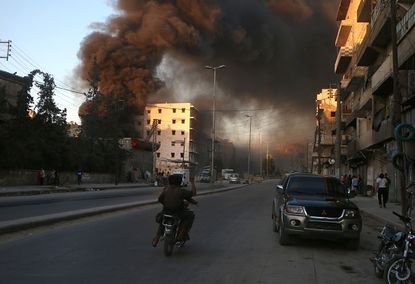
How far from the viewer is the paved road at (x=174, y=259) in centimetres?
787

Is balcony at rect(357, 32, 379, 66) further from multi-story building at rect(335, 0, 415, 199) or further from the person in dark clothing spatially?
the person in dark clothing

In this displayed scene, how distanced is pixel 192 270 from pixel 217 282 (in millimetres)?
972

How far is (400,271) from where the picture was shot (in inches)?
280

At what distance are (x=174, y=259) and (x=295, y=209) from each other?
295 centimetres

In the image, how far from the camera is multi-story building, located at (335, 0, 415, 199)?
2591cm

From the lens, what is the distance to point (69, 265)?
8547 millimetres

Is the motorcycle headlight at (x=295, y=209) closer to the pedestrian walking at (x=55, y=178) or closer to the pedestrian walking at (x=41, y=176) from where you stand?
the pedestrian walking at (x=41, y=176)

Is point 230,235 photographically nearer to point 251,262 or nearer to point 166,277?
point 251,262

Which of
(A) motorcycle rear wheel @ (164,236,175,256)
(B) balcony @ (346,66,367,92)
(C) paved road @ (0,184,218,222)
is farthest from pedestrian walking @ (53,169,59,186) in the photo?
(A) motorcycle rear wheel @ (164,236,175,256)

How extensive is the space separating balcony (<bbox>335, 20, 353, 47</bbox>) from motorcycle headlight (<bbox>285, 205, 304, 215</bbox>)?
5866 centimetres

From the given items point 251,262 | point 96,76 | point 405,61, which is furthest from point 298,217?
point 96,76

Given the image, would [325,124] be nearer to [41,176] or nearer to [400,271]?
[41,176]

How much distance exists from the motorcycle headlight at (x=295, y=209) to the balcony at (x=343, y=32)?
58.7 metres

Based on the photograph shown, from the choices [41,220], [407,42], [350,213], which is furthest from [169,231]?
[407,42]
